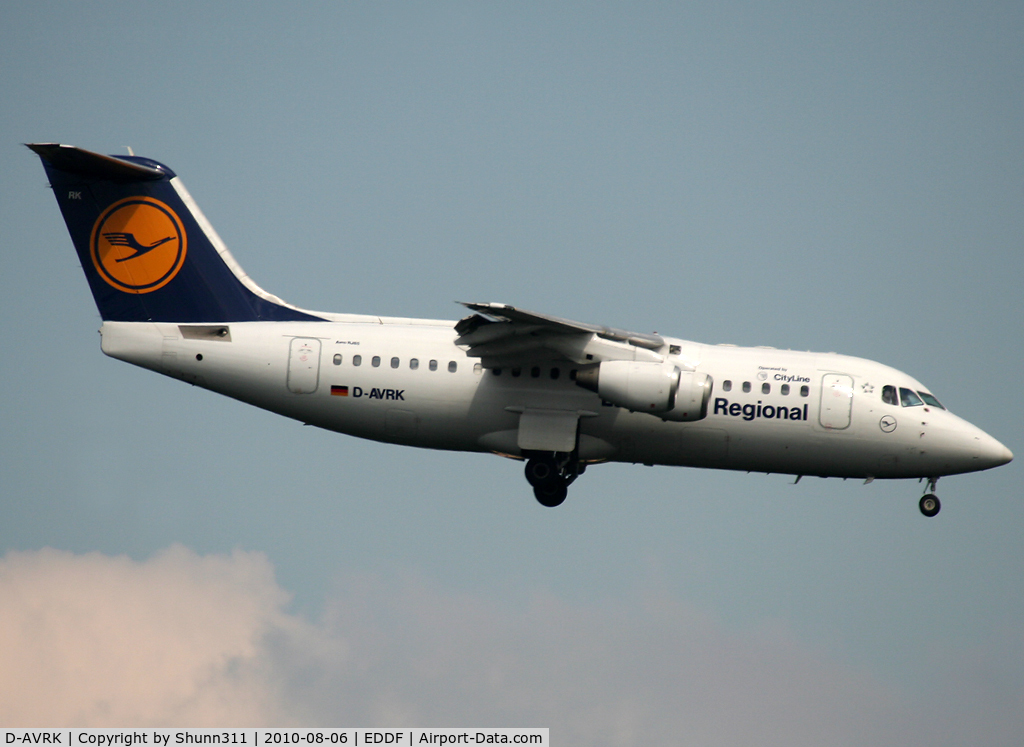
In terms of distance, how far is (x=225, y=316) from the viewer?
19.7 metres

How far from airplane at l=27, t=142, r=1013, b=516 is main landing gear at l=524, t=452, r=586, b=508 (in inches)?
1.2

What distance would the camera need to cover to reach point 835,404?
18531 mm

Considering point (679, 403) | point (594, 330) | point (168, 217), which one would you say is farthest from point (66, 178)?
point (679, 403)

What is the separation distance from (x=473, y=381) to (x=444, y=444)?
53.5 inches

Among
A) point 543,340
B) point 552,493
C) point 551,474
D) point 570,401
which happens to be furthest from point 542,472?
point 543,340

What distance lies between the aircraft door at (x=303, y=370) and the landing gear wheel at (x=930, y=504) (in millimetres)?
11296

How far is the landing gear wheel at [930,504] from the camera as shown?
19.4 m

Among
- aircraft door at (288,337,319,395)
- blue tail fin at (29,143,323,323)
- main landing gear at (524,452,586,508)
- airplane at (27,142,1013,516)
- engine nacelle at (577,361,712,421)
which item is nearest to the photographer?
engine nacelle at (577,361,712,421)

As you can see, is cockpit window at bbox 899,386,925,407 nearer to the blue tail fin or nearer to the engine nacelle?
the engine nacelle

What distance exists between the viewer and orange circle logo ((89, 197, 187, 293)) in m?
19.8

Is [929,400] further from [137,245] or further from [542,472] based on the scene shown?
[137,245]

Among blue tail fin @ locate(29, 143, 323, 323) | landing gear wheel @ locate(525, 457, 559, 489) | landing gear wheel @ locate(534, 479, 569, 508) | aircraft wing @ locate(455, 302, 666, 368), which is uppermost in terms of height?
blue tail fin @ locate(29, 143, 323, 323)

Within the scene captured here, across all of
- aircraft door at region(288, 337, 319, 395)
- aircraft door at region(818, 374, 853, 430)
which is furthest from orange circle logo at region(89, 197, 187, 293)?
aircraft door at region(818, 374, 853, 430)

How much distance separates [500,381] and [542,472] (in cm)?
182
